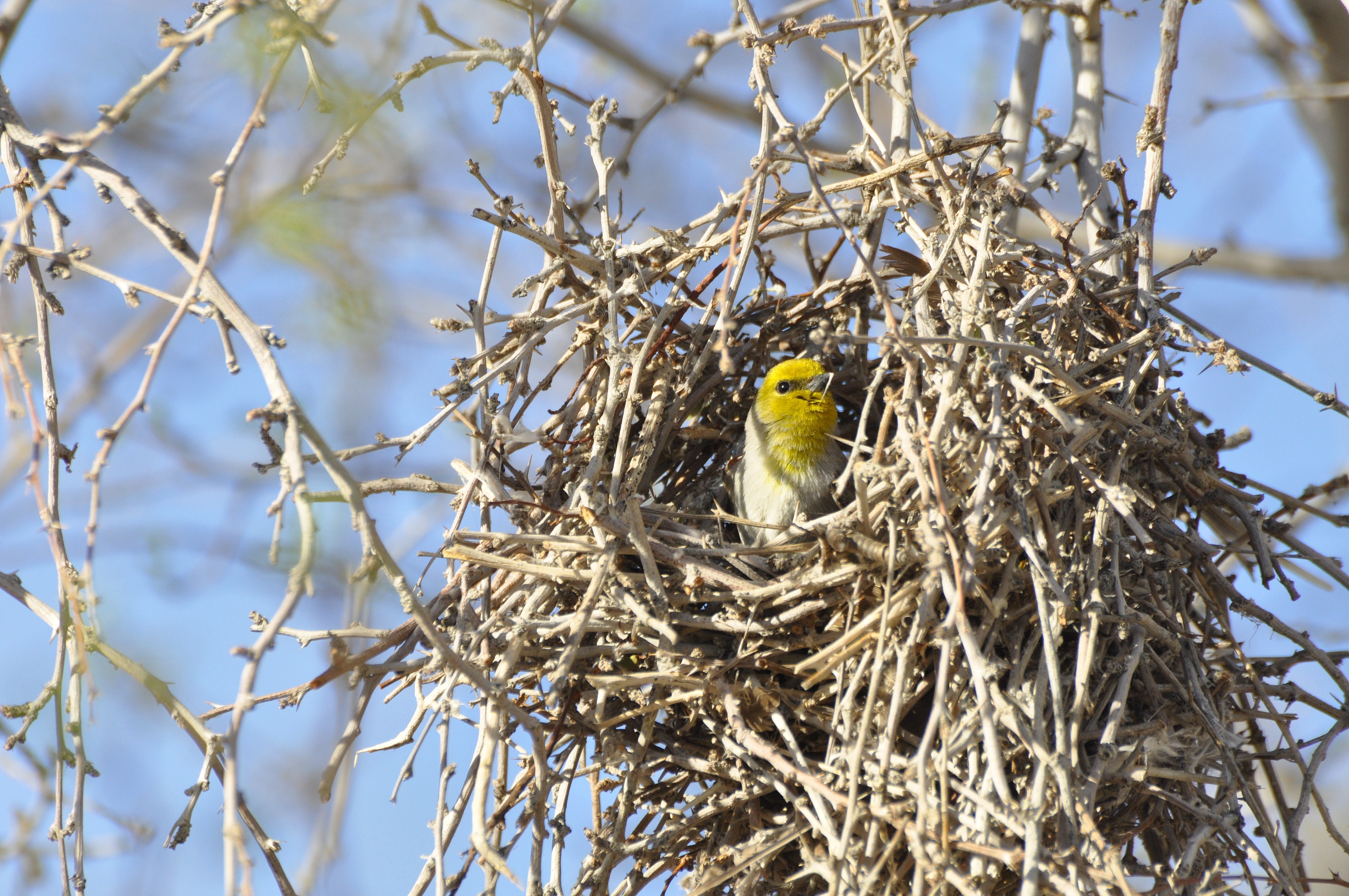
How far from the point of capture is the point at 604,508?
2.97 metres

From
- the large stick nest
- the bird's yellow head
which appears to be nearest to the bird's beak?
the bird's yellow head

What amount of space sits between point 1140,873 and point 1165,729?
1.19ft

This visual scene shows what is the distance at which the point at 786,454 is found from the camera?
12.6 feet

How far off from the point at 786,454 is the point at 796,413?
0.17m

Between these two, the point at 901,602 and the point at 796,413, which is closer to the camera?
the point at 901,602

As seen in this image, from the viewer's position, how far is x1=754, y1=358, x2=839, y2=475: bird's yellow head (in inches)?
151

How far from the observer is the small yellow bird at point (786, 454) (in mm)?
3809

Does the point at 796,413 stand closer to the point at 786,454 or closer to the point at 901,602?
the point at 786,454

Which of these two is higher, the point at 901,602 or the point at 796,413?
the point at 796,413

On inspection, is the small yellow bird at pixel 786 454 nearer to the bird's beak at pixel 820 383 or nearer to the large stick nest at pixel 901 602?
the bird's beak at pixel 820 383

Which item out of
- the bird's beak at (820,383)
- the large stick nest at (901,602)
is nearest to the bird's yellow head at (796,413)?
the bird's beak at (820,383)

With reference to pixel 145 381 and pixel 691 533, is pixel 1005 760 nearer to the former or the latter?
pixel 691 533

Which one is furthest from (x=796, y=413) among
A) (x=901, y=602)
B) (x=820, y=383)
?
(x=901, y=602)

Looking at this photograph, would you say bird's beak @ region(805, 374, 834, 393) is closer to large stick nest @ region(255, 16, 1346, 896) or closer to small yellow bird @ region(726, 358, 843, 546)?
small yellow bird @ region(726, 358, 843, 546)
